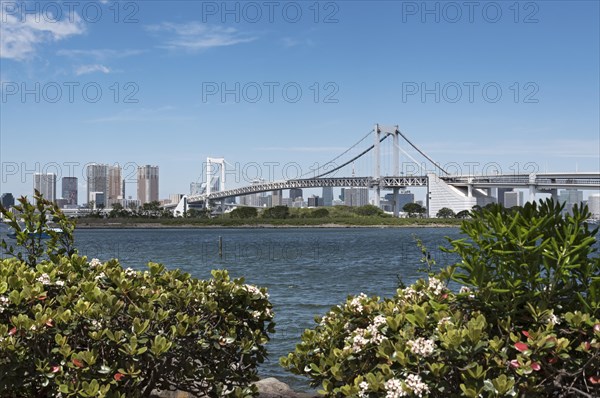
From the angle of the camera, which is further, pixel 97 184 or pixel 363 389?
pixel 97 184

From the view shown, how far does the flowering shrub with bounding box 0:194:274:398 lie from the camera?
2.95 metres

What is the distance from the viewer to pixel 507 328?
2662 mm

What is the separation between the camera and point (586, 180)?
6031 cm

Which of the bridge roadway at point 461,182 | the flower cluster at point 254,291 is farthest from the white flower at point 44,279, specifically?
the bridge roadway at point 461,182

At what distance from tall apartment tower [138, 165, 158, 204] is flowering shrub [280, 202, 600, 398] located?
491 ft

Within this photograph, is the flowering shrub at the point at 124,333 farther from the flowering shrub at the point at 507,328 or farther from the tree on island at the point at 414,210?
the tree on island at the point at 414,210

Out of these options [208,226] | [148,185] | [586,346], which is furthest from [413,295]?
[148,185]

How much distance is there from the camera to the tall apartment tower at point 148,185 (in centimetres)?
14875

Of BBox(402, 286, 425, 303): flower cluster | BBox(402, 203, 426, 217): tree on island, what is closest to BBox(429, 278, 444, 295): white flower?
BBox(402, 286, 425, 303): flower cluster

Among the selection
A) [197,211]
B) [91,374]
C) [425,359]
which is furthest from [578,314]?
[197,211]

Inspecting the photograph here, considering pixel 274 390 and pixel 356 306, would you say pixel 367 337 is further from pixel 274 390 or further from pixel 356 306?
pixel 274 390

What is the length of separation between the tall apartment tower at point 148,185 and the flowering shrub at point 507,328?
150m

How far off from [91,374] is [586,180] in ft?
212

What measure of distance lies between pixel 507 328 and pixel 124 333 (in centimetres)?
180
